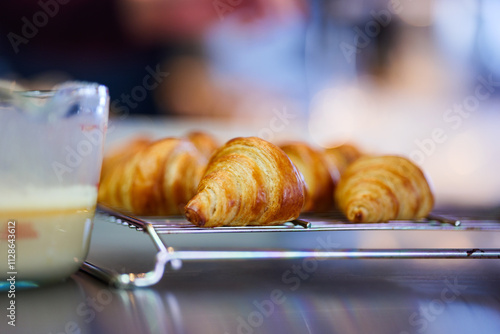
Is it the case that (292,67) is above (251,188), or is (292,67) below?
above

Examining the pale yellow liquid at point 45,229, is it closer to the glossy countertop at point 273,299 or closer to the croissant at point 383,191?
the glossy countertop at point 273,299

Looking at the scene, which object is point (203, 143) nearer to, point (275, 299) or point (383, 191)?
point (383, 191)

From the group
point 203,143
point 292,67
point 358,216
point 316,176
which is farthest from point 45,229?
point 292,67

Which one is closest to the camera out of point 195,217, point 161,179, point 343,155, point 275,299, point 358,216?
point 275,299

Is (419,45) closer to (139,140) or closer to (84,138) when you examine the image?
(139,140)

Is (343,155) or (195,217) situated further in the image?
(343,155)

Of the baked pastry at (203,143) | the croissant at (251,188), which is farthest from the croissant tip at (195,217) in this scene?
the baked pastry at (203,143)

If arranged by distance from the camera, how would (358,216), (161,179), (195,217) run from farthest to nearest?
(161,179) → (358,216) → (195,217)

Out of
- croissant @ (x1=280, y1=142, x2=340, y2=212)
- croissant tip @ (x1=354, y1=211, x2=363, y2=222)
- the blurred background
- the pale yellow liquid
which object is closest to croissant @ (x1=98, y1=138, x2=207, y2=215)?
croissant @ (x1=280, y1=142, x2=340, y2=212)
